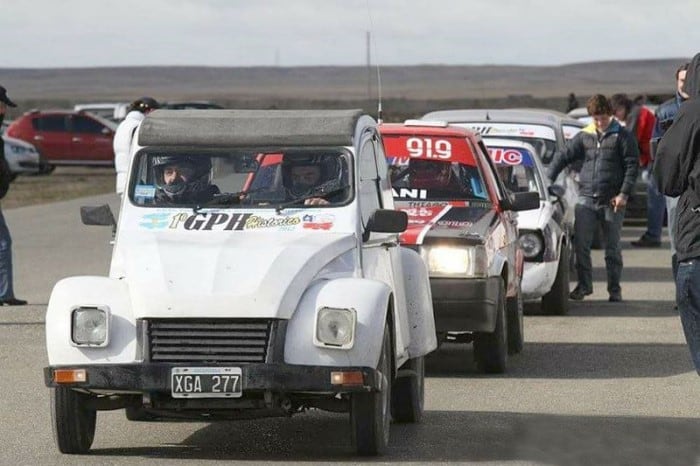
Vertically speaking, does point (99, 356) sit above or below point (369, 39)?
below

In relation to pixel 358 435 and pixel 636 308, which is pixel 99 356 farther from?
pixel 636 308

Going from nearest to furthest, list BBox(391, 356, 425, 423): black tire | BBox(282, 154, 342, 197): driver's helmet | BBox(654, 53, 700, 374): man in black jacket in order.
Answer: BBox(654, 53, 700, 374): man in black jacket
BBox(282, 154, 342, 197): driver's helmet
BBox(391, 356, 425, 423): black tire

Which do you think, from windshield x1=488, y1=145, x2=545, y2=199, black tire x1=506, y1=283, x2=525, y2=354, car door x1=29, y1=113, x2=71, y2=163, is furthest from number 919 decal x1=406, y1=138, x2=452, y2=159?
car door x1=29, y1=113, x2=71, y2=163

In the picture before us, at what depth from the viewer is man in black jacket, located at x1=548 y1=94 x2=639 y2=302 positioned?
56.8ft

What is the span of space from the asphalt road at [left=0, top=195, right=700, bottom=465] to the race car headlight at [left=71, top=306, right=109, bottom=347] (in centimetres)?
62

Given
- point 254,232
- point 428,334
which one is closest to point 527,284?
point 428,334

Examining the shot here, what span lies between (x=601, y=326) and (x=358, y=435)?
7.15 meters

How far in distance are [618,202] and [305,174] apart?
783 cm

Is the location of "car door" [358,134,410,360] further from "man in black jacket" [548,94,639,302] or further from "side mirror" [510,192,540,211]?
"man in black jacket" [548,94,639,302]

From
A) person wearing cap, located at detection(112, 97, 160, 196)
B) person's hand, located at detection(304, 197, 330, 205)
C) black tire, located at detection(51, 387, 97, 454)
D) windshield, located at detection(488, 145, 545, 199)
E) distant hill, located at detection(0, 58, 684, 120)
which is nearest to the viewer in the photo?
black tire, located at detection(51, 387, 97, 454)

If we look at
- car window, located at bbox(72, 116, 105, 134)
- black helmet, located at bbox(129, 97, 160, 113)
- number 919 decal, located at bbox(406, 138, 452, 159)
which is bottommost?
car window, located at bbox(72, 116, 105, 134)

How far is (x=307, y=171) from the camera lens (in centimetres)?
1001

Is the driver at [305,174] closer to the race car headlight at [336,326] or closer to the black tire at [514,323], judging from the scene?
the race car headlight at [336,326]

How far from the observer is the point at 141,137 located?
10094 millimetres
